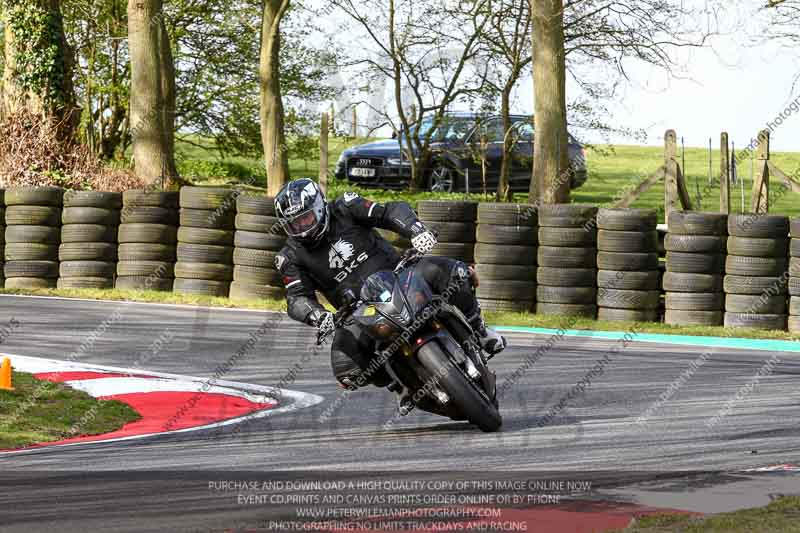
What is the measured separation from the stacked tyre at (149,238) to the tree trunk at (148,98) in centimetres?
460

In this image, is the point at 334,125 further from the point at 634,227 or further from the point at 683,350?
the point at 683,350

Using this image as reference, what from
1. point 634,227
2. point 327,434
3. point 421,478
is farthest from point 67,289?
point 421,478

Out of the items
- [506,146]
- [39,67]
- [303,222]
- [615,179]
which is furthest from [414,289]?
[615,179]

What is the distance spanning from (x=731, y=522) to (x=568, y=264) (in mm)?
10813

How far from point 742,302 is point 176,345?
6978 mm

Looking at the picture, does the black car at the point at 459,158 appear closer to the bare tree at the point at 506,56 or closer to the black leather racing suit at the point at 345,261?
the bare tree at the point at 506,56

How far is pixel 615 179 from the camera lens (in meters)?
42.1

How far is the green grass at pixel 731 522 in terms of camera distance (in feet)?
17.0

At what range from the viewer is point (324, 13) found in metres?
27.4

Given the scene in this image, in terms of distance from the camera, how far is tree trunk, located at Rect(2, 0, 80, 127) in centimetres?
2381

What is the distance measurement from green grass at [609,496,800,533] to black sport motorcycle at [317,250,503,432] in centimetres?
256

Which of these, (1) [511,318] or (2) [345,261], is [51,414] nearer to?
(2) [345,261]

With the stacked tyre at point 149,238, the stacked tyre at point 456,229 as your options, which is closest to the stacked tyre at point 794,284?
the stacked tyre at point 456,229

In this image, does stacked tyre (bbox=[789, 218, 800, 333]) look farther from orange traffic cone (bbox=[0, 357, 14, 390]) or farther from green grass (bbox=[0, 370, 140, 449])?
orange traffic cone (bbox=[0, 357, 14, 390])
